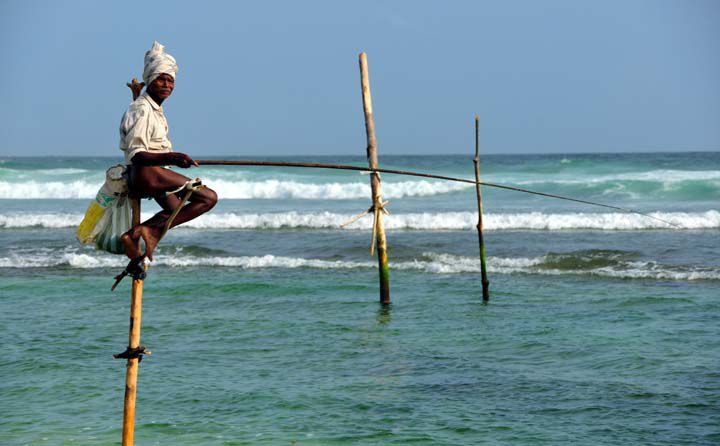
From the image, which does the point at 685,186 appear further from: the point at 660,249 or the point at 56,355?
the point at 56,355

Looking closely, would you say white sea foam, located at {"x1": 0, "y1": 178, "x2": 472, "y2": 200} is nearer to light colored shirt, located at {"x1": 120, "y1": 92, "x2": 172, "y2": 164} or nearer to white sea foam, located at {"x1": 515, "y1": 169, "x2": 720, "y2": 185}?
white sea foam, located at {"x1": 515, "y1": 169, "x2": 720, "y2": 185}

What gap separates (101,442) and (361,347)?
3162mm

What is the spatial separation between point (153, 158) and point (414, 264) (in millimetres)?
10241

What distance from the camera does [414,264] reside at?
46.2 ft

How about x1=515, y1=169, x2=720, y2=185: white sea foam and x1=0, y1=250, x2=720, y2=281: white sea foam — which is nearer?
x1=0, y1=250, x2=720, y2=281: white sea foam

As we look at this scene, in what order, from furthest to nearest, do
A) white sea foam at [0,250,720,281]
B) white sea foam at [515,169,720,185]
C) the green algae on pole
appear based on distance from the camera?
white sea foam at [515,169,720,185] < white sea foam at [0,250,720,281] < the green algae on pole

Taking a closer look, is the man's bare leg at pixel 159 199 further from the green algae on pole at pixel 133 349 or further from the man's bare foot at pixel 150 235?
the green algae on pole at pixel 133 349

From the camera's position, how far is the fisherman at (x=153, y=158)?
410 cm

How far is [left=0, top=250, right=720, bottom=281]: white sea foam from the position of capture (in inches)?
503

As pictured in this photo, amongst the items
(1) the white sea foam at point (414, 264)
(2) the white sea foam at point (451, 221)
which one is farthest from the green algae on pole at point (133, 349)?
(2) the white sea foam at point (451, 221)

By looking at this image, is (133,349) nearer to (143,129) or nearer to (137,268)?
(137,268)

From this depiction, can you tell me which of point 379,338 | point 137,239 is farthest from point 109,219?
point 379,338

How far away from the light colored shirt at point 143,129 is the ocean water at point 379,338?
8.17 feet

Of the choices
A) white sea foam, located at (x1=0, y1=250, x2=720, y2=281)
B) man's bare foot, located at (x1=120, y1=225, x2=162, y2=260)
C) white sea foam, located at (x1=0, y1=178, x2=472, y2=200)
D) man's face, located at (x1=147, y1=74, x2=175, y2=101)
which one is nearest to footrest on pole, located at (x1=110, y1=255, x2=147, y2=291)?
man's bare foot, located at (x1=120, y1=225, x2=162, y2=260)
